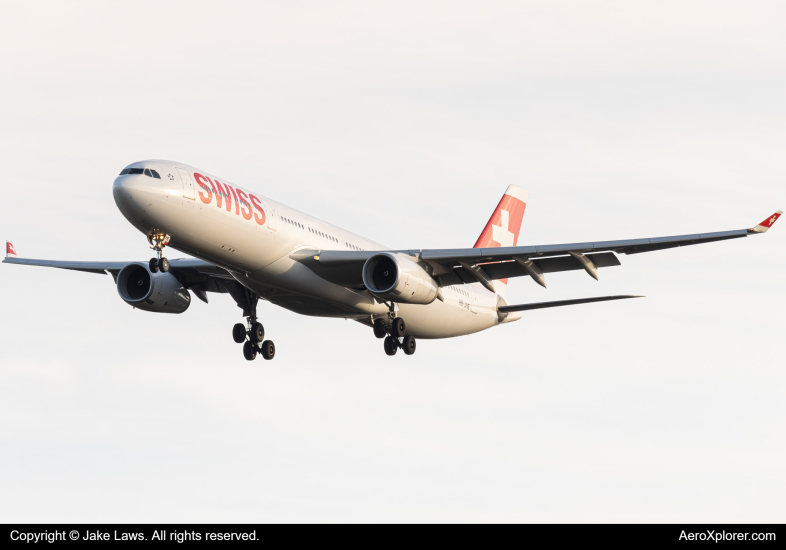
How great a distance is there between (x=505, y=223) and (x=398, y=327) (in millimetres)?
15340

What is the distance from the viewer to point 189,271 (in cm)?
3775

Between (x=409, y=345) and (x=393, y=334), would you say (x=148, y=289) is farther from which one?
(x=409, y=345)

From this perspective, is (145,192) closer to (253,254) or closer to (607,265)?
(253,254)

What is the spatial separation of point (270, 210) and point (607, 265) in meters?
11.4

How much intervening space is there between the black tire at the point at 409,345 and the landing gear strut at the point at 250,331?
5.27m

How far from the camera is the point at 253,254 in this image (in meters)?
32.0

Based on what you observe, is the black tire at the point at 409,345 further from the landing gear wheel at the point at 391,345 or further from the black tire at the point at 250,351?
the black tire at the point at 250,351

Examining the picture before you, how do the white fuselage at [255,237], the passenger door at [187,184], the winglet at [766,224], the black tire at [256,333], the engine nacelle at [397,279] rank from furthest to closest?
the black tire at [256,333]
the engine nacelle at [397,279]
the passenger door at [187,184]
the white fuselage at [255,237]
the winglet at [766,224]

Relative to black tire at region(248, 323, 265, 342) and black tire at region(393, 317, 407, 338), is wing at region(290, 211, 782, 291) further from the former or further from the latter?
black tire at region(248, 323, 265, 342)

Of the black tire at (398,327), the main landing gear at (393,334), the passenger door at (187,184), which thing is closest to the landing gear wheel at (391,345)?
the main landing gear at (393,334)

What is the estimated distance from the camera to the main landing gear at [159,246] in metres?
29.5

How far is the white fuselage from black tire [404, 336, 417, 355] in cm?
78

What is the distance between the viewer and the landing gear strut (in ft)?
127

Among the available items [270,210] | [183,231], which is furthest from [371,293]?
[183,231]
